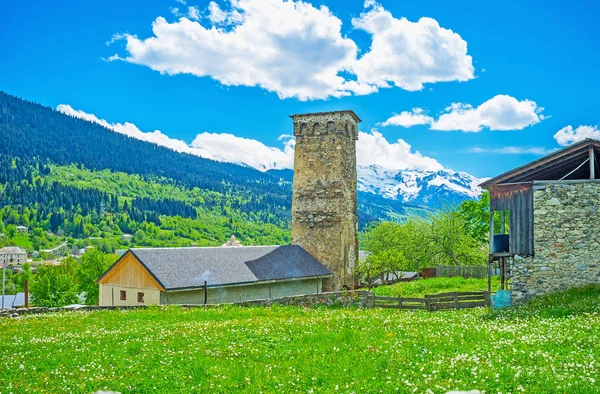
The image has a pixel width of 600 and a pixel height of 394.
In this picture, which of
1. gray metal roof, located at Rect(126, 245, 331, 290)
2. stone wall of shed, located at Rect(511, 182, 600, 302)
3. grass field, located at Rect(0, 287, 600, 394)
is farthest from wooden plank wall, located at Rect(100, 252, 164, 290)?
stone wall of shed, located at Rect(511, 182, 600, 302)

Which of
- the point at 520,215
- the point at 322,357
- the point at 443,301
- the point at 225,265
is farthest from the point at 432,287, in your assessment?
the point at 322,357

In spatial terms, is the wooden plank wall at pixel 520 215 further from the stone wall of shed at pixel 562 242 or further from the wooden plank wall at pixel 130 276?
the wooden plank wall at pixel 130 276

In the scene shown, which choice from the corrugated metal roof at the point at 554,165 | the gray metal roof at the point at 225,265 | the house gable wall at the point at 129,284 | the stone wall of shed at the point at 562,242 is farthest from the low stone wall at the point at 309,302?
the corrugated metal roof at the point at 554,165

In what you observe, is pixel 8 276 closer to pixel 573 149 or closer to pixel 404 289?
pixel 404 289

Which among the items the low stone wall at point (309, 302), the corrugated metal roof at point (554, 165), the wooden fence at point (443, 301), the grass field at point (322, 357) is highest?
the corrugated metal roof at point (554, 165)

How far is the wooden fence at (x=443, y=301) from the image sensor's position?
88.5 ft

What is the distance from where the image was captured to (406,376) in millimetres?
10266

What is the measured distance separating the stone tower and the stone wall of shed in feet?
73.0

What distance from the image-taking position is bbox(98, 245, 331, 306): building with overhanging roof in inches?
1268

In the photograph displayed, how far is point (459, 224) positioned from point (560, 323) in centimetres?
5009

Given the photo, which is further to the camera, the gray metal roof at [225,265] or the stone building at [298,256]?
the stone building at [298,256]

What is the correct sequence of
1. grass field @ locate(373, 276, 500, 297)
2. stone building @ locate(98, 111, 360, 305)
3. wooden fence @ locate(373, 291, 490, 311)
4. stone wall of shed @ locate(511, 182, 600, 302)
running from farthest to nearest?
1. grass field @ locate(373, 276, 500, 297)
2. stone building @ locate(98, 111, 360, 305)
3. wooden fence @ locate(373, 291, 490, 311)
4. stone wall of shed @ locate(511, 182, 600, 302)

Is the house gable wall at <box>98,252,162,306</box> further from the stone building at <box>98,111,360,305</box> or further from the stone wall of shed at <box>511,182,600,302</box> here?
the stone wall of shed at <box>511,182,600,302</box>

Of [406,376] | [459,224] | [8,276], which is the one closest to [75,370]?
[406,376]
